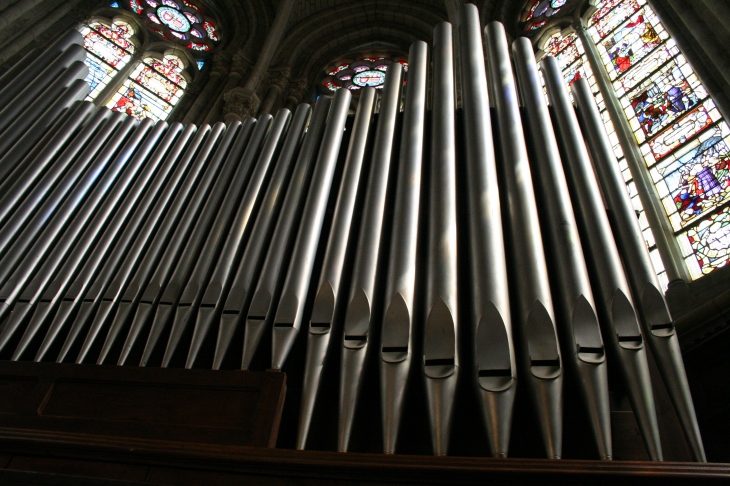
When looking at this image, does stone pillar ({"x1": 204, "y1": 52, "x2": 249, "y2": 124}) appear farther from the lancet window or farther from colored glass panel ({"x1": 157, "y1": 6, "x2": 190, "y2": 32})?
the lancet window

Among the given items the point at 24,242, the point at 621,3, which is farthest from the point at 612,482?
the point at 621,3

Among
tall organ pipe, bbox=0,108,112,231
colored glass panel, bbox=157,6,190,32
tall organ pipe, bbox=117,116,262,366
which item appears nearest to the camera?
tall organ pipe, bbox=117,116,262,366

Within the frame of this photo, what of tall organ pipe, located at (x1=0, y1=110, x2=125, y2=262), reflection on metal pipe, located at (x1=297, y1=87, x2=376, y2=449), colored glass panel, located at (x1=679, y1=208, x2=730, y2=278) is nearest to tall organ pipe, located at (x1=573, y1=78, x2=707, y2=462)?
reflection on metal pipe, located at (x1=297, y1=87, x2=376, y2=449)

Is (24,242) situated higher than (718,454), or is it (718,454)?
(24,242)

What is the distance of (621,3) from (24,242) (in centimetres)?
789

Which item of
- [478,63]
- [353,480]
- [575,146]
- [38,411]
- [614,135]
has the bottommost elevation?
[353,480]

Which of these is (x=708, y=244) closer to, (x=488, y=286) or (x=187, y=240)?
(x=488, y=286)

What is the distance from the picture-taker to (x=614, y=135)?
673 centimetres

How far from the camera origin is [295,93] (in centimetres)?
1099

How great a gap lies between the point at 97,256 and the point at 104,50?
7.21m

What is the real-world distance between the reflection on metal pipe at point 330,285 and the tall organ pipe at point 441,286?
0.46 meters

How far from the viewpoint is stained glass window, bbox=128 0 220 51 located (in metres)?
11.0

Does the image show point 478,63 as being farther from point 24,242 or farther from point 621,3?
point 621,3

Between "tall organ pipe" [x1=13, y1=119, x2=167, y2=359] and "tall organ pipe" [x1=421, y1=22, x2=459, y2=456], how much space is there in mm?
2416
